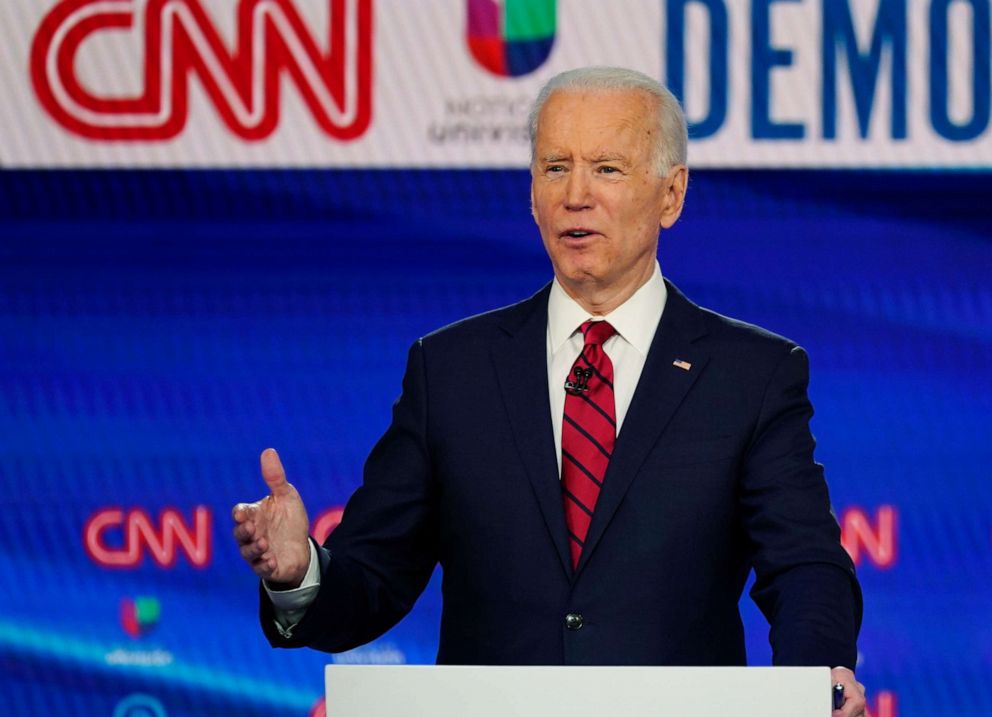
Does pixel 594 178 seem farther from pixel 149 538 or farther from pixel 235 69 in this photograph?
pixel 149 538

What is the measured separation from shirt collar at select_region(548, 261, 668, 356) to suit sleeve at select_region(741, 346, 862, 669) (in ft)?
0.62

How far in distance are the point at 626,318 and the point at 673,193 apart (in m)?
0.20

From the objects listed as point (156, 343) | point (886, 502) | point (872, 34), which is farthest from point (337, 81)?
point (886, 502)

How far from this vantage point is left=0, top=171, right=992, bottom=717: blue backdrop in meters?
3.74

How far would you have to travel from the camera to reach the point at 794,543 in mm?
2062

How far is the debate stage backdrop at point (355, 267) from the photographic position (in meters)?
3.74

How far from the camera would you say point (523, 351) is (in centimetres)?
223

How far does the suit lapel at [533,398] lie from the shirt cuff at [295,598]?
317 millimetres

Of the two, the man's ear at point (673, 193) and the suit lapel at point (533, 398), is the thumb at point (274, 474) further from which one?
the man's ear at point (673, 193)

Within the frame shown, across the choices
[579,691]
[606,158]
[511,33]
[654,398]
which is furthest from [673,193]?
[511,33]

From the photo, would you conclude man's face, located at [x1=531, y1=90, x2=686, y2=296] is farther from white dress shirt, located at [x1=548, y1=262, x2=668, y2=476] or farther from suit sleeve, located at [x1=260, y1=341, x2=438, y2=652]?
suit sleeve, located at [x1=260, y1=341, x2=438, y2=652]

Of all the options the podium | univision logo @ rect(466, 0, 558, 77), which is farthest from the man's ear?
univision logo @ rect(466, 0, 558, 77)

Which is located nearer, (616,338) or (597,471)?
(597,471)

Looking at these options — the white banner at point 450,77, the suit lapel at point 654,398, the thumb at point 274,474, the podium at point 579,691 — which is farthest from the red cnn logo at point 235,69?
the podium at point 579,691
